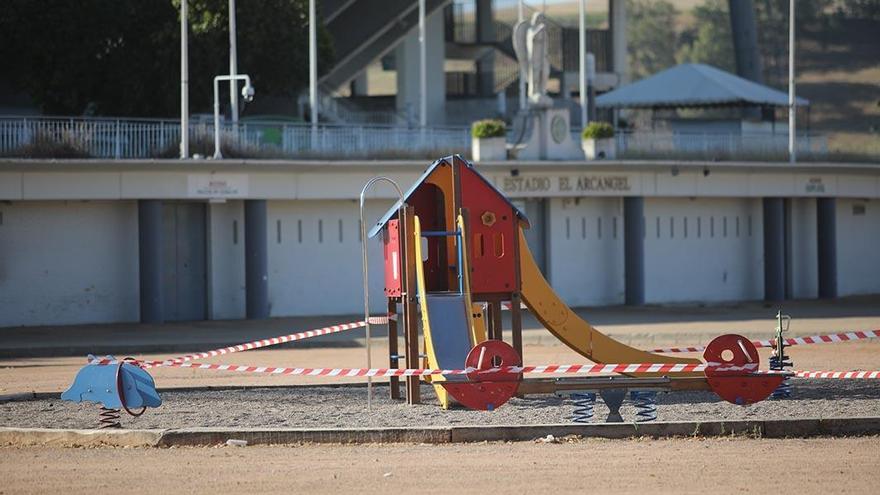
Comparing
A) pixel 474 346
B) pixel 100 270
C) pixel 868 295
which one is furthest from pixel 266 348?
pixel 868 295

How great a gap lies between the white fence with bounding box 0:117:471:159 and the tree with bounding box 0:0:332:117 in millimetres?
7325

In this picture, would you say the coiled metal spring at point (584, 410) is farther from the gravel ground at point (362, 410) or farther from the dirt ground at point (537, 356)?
the dirt ground at point (537, 356)

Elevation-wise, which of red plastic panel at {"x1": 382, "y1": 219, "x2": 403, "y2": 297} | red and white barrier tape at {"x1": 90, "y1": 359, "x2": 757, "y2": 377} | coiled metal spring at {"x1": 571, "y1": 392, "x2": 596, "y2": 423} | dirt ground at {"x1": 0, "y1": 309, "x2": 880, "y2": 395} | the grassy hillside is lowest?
dirt ground at {"x1": 0, "y1": 309, "x2": 880, "y2": 395}

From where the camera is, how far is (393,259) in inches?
804

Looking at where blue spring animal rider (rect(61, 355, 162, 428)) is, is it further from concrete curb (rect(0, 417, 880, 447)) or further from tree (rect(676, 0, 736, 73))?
tree (rect(676, 0, 736, 73))

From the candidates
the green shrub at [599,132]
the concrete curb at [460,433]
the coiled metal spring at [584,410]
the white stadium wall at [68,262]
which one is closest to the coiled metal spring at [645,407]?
the coiled metal spring at [584,410]

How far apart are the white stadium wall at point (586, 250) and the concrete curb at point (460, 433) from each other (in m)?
26.3

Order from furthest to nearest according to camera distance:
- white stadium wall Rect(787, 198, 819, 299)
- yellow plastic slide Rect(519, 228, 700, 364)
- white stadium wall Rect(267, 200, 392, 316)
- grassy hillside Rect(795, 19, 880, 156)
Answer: grassy hillside Rect(795, 19, 880, 156) < white stadium wall Rect(787, 198, 819, 299) < white stadium wall Rect(267, 200, 392, 316) < yellow plastic slide Rect(519, 228, 700, 364)

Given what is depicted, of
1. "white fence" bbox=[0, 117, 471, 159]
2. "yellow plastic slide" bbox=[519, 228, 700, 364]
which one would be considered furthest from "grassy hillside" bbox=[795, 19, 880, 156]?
"yellow plastic slide" bbox=[519, 228, 700, 364]

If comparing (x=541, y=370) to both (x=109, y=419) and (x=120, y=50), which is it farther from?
(x=120, y=50)

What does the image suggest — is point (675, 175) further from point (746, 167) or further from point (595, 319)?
point (595, 319)

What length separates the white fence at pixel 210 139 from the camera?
36.2 m

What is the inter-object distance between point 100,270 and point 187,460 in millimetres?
23493

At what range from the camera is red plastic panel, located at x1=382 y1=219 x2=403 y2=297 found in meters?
20.0
